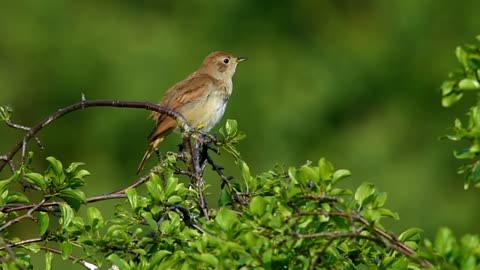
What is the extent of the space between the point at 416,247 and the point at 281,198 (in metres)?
Answer: 0.54

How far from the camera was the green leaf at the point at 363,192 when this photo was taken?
3448 millimetres

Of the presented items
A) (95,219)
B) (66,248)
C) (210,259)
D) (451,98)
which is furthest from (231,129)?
(451,98)

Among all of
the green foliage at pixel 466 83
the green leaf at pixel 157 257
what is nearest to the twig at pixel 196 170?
the green leaf at pixel 157 257

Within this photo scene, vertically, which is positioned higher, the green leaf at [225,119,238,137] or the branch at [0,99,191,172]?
the green leaf at [225,119,238,137]

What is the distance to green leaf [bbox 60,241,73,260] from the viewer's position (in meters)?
3.84

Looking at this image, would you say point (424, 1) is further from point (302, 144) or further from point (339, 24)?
point (302, 144)

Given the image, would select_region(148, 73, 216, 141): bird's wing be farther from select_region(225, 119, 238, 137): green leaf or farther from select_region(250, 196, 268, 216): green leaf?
select_region(250, 196, 268, 216): green leaf

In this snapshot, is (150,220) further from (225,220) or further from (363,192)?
(363,192)

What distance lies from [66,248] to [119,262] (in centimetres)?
28

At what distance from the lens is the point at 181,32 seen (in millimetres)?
17750

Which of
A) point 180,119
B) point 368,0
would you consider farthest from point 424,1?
point 180,119

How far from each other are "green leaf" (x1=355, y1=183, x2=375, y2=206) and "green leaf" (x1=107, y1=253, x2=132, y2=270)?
0.66 meters

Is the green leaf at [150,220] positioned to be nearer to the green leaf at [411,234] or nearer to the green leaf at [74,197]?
the green leaf at [74,197]

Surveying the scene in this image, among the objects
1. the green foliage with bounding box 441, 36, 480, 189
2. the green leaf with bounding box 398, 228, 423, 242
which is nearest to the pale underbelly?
the green leaf with bounding box 398, 228, 423, 242
